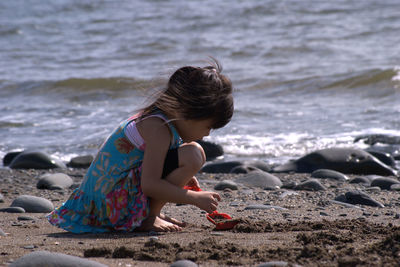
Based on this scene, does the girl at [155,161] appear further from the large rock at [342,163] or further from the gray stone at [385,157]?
the gray stone at [385,157]

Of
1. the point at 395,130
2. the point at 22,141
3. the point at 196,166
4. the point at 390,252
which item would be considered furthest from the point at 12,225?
the point at 395,130

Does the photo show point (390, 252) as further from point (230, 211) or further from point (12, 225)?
point (12, 225)

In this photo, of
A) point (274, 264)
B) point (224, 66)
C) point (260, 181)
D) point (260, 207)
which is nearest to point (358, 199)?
point (260, 207)

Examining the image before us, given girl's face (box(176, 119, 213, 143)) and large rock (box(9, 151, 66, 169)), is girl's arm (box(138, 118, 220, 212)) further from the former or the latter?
large rock (box(9, 151, 66, 169))

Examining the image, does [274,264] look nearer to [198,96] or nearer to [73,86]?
[198,96]

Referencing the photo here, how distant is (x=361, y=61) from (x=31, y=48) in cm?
829

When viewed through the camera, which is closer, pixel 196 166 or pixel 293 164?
pixel 196 166

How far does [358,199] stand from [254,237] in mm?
1319

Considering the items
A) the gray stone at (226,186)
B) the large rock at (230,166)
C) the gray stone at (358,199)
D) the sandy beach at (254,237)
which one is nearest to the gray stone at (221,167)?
the large rock at (230,166)

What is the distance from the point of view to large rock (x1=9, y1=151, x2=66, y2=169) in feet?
19.2

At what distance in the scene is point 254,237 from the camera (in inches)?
110

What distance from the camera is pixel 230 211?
3.64 m

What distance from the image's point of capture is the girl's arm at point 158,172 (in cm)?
277

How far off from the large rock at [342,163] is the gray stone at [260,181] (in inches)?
29.5
